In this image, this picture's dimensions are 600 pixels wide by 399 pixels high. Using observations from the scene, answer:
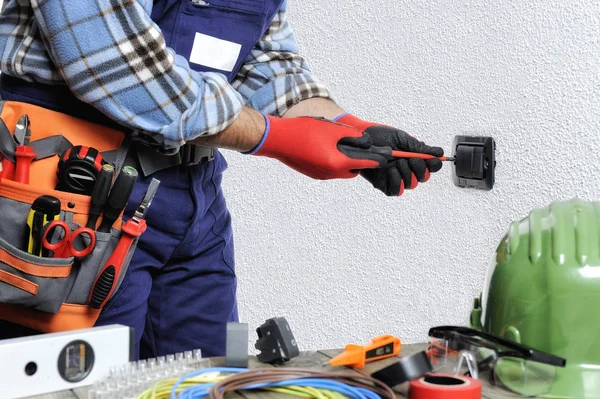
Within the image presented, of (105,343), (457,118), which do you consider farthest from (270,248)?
(105,343)

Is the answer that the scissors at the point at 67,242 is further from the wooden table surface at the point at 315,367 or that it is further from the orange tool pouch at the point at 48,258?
the wooden table surface at the point at 315,367

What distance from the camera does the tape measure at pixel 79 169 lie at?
38.7 inches

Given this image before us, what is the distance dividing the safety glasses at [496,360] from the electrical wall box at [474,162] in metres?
0.45

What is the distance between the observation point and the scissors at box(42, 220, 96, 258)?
97cm

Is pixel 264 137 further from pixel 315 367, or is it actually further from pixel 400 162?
pixel 315 367

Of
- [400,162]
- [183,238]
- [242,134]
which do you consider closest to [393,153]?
[400,162]

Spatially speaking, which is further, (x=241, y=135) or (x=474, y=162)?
(x=474, y=162)

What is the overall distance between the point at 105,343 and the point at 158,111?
1.11 feet

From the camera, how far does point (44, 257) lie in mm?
981

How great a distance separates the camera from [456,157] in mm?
1310

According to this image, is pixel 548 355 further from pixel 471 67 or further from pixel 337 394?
pixel 471 67

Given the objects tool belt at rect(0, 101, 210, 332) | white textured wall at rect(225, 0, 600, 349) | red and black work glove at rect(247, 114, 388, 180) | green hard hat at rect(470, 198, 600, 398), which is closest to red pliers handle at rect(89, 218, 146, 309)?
tool belt at rect(0, 101, 210, 332)

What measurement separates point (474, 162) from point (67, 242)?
0.71 m

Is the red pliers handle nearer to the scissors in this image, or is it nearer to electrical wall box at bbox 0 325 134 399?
the scissors
